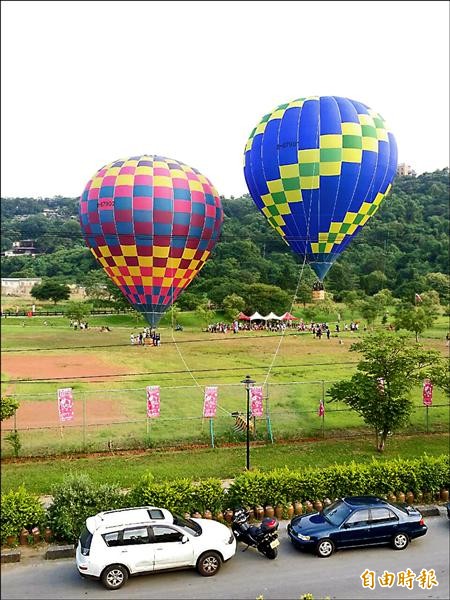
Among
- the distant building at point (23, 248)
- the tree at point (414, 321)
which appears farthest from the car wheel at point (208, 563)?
the tree at point (414, 321)

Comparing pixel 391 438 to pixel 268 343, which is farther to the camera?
pixel 268 343

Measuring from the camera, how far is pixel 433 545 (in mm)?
9664

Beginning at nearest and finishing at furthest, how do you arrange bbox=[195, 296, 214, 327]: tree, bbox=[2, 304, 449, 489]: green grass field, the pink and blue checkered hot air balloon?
bbox=[2, 304, 449, 489]: green grass field < the pink and blue checkered hot air balloon < bbox=[195, 296, 214, 327]: tree

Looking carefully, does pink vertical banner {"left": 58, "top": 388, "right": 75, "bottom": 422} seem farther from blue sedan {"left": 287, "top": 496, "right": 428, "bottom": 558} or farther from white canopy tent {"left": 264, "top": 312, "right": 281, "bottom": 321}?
white canopy tent {"left": 264, "top": 312, "right": 281, "bottom": 321}

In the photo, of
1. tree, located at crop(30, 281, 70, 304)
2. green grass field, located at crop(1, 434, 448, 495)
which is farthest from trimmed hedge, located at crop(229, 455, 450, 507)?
tree, located at crop(30, 281, 70, 304)

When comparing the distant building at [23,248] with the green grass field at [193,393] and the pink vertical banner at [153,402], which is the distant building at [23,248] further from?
the pink vertical banner at [153,402]

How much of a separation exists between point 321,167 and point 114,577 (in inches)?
488

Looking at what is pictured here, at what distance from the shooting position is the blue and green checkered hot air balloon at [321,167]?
56.9ft

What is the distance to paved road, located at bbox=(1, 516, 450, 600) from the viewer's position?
826 centimetres

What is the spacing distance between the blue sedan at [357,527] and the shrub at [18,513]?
3.98m

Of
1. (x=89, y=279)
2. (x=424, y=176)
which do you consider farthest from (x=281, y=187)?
(x=424, y=176)

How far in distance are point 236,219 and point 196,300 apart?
857 cm

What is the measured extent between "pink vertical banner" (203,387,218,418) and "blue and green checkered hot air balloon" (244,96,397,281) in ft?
19.5

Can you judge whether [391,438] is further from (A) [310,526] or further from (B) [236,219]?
(B) [236,219]
